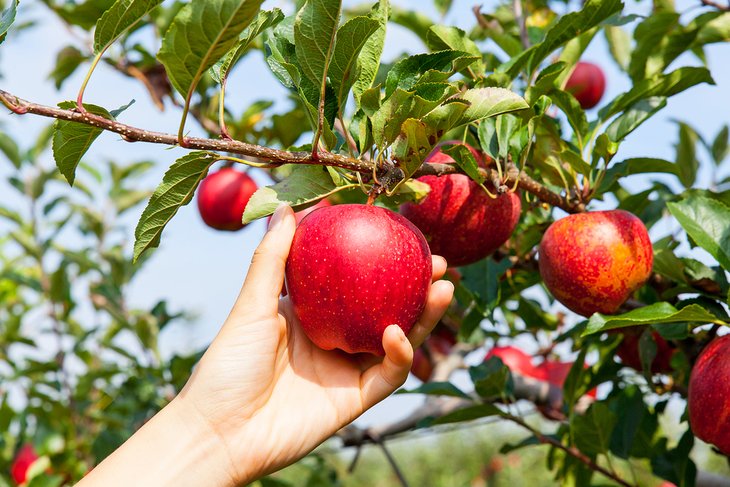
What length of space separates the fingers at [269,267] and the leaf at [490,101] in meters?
0.33

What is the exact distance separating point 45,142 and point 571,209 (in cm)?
293

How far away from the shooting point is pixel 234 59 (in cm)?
114

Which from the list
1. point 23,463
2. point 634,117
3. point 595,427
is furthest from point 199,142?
point 23,463

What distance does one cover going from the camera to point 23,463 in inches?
117

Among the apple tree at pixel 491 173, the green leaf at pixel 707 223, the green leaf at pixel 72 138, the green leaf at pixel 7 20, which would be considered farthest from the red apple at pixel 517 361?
the green leaf at pixel 7 20

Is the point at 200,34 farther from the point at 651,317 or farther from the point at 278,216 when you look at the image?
the point at 651,317

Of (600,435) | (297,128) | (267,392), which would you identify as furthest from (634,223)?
(297,128)

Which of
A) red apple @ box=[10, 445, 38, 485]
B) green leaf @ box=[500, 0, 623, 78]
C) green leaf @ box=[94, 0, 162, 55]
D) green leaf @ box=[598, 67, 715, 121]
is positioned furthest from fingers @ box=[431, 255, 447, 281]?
red apple @ box=[10, 445, 38, 485]

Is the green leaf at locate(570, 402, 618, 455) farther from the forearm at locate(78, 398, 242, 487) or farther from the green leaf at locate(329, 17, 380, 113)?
the green leaf at locate(329, 17, 380, 113)

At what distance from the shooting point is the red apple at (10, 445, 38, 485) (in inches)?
117

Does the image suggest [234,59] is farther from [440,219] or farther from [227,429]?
[227,429]

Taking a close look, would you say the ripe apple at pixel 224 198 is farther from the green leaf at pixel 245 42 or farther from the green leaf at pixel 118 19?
the green leaf at pixel 118 19

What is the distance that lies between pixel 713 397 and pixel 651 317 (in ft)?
0.64

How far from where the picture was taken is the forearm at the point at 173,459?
1.24m
